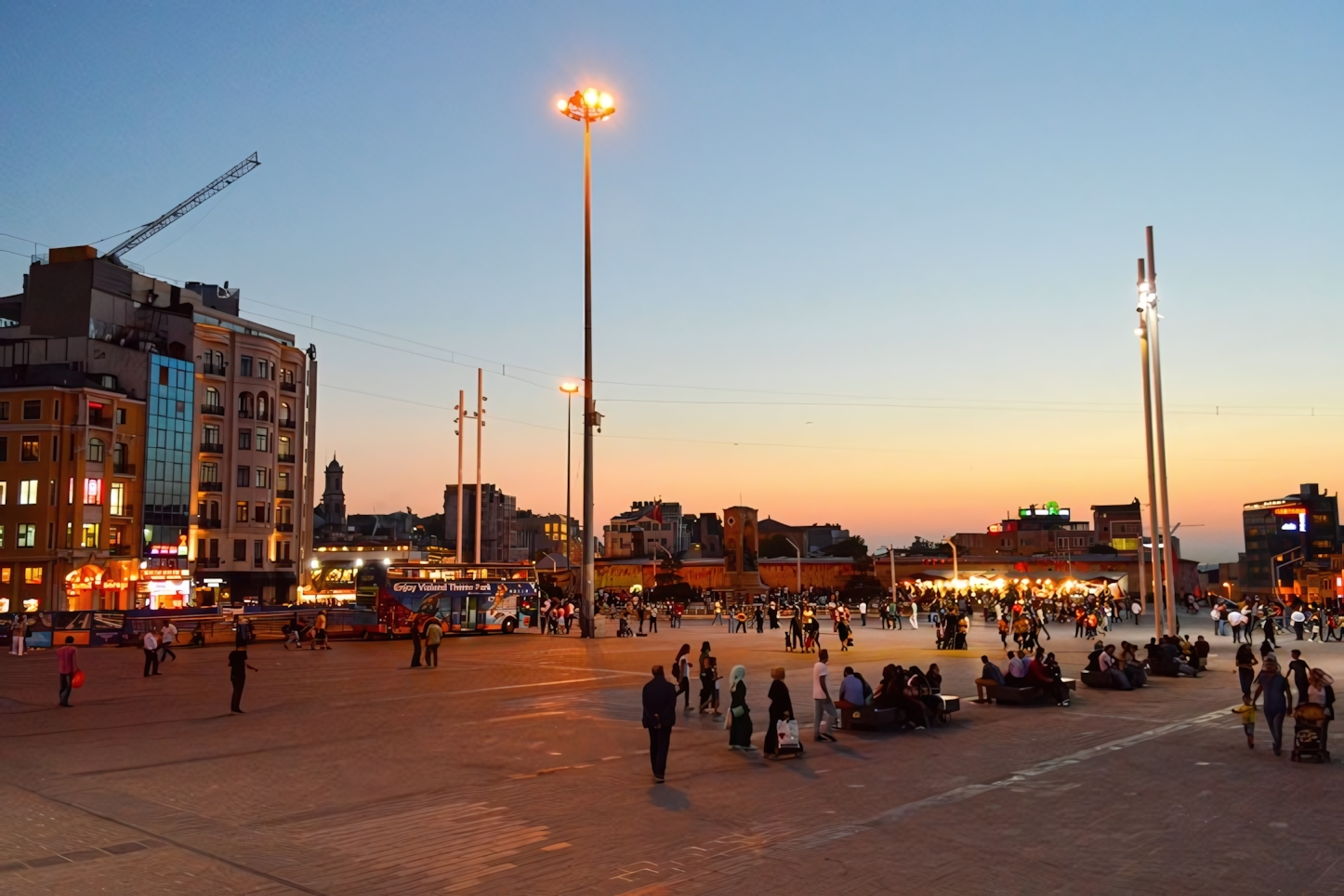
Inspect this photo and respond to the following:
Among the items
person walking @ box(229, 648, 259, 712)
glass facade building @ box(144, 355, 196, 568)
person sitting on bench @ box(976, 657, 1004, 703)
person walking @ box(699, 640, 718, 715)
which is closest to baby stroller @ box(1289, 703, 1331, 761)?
person sitting on bench @ box(976, 657, 1004, 703)

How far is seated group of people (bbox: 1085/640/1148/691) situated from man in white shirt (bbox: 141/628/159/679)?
25.4 metres

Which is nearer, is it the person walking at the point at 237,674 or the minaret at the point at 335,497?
the person walking at the point at 237,674

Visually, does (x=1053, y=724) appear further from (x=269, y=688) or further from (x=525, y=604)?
(x=525, y=604)

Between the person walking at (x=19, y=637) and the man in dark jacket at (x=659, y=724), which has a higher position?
the man in dark jacket at (x=659, y=724)

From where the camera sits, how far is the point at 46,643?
4238cm

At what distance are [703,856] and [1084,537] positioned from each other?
7234 inches

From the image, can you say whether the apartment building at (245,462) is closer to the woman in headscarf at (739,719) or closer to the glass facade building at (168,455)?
the glass facade building at (168,455)

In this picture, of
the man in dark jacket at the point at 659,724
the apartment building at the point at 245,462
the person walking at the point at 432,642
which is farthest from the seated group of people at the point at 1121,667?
the apartment building at the point at 245,462

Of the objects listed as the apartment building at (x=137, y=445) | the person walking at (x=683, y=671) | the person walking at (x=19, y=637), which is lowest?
the person walking at (x=19, y=637)

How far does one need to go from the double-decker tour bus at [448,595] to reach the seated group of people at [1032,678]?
28794mm

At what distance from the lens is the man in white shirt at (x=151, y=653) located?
29.1 metres

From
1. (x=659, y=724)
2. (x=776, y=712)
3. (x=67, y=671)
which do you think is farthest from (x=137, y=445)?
(x=659, y=724)

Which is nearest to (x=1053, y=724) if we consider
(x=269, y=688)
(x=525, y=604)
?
(x=269, y=688)

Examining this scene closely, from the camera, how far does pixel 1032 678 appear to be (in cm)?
2217
